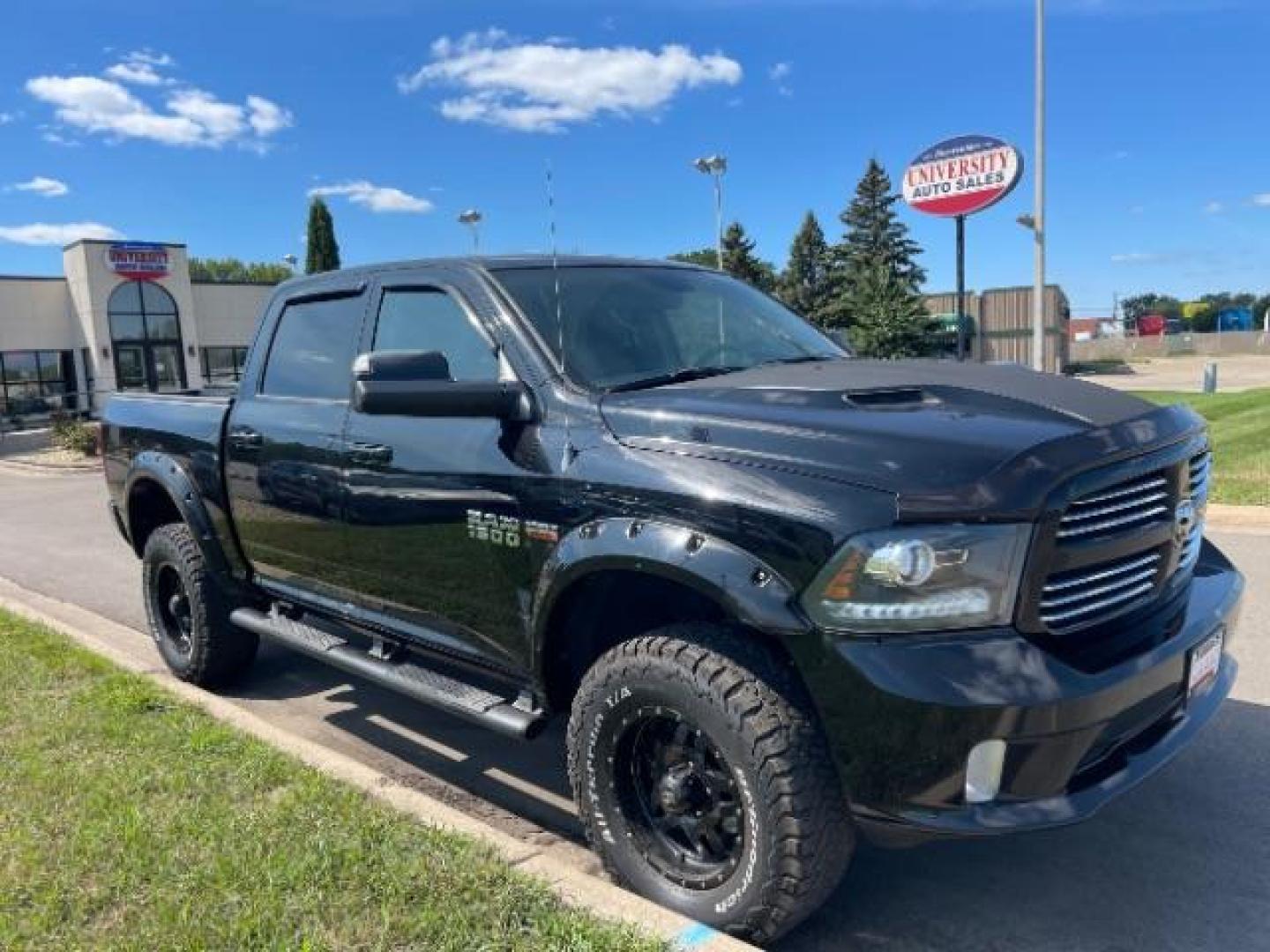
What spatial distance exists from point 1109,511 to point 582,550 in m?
1.41

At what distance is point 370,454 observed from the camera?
12.8 ft

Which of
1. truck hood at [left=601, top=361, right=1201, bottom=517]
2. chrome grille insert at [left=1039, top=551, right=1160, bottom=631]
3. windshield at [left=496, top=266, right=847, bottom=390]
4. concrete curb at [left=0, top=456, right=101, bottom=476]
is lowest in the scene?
concrete curb at [left=0, top=456, right=101, bottom=476]

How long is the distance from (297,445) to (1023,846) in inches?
122

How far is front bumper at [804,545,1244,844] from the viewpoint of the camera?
2.42 m

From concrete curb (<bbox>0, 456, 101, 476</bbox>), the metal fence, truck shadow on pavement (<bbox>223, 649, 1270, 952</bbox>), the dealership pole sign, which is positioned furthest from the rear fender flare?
the metal fence

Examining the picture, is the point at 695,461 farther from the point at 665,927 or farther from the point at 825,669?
the point at 665,927

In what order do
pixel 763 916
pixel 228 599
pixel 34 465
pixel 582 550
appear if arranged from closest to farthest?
pixel 763 916
pixel 582 550
pixel 228 599
pixel 34 465

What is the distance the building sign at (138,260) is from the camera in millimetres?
36031

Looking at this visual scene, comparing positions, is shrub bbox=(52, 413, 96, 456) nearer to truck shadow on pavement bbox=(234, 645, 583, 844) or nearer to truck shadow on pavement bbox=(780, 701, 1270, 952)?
truck shadow on pavement bbox=(234, 645, 583, 844)

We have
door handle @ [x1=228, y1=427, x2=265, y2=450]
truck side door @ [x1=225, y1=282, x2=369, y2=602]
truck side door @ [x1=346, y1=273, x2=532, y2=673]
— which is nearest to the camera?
truck side door @ [x1=346, y1=273, x2=532, y2=673]

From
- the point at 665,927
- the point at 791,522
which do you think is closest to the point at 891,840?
the point at 665,927

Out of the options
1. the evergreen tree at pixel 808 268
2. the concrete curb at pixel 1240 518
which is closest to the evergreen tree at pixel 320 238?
the evergreen tree at pixel 808 268

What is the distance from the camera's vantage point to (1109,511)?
2727 mm

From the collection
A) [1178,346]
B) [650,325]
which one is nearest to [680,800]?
[650,325]
